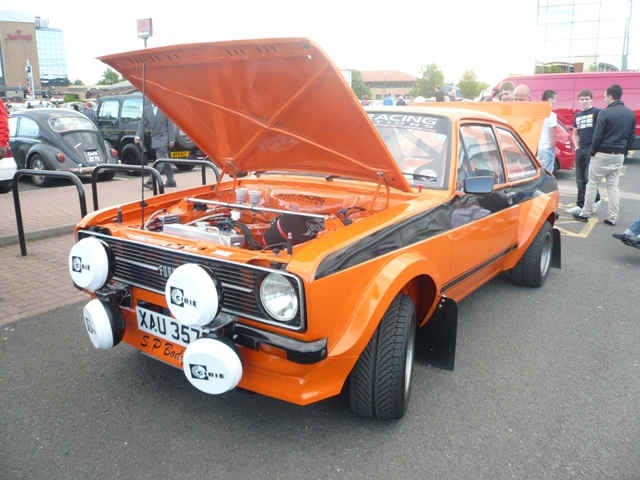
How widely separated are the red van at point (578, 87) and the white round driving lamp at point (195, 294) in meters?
14.6

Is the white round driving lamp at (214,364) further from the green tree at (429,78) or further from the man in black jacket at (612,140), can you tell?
the green tree at (429,78)

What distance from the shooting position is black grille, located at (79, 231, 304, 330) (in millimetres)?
2328

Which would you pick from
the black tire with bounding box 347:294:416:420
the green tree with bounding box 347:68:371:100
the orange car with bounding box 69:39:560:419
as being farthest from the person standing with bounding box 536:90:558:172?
the green tree with bounding box 347:68:371:100

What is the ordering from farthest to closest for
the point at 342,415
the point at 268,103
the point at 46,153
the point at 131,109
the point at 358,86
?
1. the point at 358,86
2. the point at 131,109
3. the point at 46,153
4. the point at 268,103
5. the point at 342,415

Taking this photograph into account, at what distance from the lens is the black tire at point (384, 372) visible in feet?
8.50

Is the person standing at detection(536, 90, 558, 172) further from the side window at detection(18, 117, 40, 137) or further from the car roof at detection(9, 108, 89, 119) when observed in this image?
the side window at detection(18, 117, 40, 137)

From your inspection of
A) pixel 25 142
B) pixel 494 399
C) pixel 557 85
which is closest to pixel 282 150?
pixel 494 399

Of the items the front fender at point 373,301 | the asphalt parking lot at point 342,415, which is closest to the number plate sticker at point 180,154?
the asphalt parking lot at point 342,415

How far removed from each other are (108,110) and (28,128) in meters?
3.11

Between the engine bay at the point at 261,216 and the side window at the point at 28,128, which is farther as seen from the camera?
the side window at the point at 28,128

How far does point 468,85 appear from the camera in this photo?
66812mm

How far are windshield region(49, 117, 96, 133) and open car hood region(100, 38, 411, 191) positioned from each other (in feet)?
28.2

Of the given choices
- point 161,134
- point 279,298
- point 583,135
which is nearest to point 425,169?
point 279,298

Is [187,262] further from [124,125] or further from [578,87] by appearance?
[578,87]
